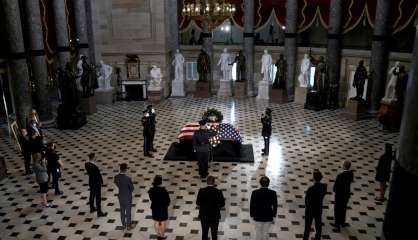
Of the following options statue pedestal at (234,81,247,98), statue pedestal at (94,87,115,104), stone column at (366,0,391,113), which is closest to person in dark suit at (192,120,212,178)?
stone column at (366,0,391,113)

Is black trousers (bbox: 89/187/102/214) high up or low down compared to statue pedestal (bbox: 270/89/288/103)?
down

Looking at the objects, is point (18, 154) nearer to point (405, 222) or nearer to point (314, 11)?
point (405, 222)

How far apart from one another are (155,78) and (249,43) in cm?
481

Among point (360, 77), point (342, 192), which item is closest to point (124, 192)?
point (342, 192)

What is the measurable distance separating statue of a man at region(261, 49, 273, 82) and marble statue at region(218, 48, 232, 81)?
5.30ft

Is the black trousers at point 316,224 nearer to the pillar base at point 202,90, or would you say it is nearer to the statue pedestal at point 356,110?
the statue pedestal at point 356,110

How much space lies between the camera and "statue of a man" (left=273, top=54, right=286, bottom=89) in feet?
57.9

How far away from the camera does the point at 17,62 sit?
41.7ft

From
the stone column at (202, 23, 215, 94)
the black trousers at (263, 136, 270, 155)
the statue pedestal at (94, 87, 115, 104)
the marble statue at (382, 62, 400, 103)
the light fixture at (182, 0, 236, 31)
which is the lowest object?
the black trousers at (263, 136, 270, 155)

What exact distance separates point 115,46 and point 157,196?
43.6 feet

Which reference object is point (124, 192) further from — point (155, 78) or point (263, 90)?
point (263, 90)

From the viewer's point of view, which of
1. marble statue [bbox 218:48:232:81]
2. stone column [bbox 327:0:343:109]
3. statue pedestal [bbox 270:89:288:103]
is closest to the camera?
stone column [bbox 327:0:343:109]

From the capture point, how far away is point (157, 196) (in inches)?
259

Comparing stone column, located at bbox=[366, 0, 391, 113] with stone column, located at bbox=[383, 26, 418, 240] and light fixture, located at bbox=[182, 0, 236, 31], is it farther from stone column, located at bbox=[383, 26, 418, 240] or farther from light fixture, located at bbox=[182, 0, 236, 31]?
stone column, located at bbox=[383, 26, 418, 240]
